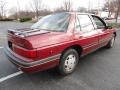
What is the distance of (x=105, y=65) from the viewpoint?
14.6 ft

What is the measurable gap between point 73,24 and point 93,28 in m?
1.03

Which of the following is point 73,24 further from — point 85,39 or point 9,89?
point 9,89

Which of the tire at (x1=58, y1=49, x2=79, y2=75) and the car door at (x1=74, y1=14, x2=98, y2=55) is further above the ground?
the car door at (x1=74, y1=14, x2=98, y2=55)

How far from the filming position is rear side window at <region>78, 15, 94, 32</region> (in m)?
4.05

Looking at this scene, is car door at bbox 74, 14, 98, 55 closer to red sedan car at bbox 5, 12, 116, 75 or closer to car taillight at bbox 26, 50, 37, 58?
red sedan car at bbox 5, 12, 116, 75

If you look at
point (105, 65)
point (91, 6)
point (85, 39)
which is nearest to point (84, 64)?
point (105, 65)

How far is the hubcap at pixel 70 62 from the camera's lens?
145 inches

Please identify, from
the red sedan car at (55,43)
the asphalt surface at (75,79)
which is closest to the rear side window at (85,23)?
the red sedan car at (55,43)

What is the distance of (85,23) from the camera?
4.23 m

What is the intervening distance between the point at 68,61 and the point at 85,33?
971 mm

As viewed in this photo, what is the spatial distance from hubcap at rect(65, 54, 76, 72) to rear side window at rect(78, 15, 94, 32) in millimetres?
853

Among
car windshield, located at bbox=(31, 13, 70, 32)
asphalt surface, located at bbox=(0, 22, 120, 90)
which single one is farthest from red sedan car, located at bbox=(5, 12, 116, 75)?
asphalt surface, located at bbox=(0, 22, 120, 90)

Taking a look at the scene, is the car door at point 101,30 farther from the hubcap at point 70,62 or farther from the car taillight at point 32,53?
the car taillight at point 32,53

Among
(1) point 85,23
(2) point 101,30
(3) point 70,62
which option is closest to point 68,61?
(3) point 70,62
